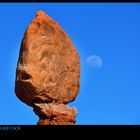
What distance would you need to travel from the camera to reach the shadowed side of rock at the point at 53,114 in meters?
17.1

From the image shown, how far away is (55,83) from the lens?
17.8 metres

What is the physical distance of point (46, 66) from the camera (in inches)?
693

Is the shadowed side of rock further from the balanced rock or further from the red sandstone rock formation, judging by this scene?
the balanced rock

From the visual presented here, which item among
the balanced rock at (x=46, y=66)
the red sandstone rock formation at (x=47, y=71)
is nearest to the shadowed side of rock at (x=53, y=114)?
the red sandstone rock formation at (x=47, y=71)

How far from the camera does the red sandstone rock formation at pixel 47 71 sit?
56.0 feet

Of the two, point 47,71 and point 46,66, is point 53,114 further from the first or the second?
point 46,66

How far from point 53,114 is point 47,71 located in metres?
1.83

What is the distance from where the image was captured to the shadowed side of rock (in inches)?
674

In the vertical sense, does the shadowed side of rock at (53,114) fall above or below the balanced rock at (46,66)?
below

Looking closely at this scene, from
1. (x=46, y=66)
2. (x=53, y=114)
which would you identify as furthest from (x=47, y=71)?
(x=53, y=114)

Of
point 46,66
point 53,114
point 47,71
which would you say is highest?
point 46,66

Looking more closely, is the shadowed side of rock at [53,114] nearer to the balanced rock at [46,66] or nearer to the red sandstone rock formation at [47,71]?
the red sandstone rock formation at [47,71]
